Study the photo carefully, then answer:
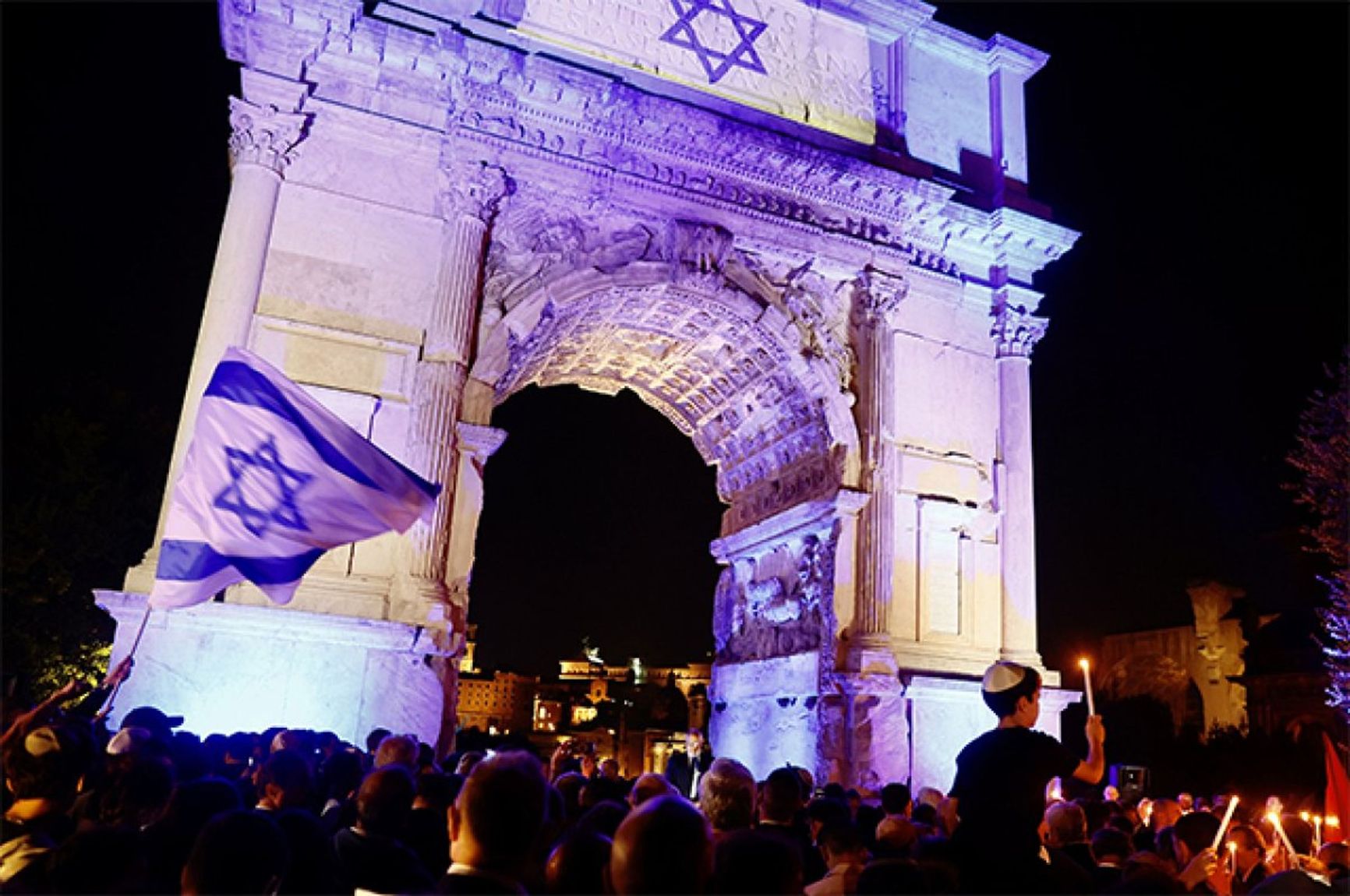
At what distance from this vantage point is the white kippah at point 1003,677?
5.02 meters

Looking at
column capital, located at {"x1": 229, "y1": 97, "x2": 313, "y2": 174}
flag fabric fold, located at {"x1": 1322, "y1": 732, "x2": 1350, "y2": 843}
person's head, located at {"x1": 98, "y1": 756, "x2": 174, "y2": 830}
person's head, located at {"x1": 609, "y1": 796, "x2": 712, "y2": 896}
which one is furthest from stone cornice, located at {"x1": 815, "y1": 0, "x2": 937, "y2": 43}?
person's head, located at {"x1": 609, "y1": 796, "x2": 712, "y2": 896}

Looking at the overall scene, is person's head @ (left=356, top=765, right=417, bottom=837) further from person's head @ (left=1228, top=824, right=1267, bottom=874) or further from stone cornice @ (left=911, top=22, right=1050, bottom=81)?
stone cornice @ (left=911, top=22, right=1050, bottom=81)

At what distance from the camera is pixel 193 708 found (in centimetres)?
1113

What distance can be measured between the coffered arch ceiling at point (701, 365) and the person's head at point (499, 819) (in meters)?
10.9

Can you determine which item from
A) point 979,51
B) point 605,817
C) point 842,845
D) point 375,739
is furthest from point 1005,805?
point 979,51

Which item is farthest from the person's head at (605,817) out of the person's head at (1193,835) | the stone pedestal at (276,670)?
the stone pedestal at (276,670)

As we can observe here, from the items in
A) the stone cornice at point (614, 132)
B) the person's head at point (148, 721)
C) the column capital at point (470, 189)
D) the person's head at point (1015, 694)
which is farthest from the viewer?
the column capital at point (470, 189)

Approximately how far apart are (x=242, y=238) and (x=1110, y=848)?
Answer: 11.6 m

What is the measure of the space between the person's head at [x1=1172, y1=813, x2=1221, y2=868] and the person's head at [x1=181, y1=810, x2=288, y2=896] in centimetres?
520

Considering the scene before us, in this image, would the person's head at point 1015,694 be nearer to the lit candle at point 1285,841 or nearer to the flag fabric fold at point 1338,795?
the lit candle at point 1285,841

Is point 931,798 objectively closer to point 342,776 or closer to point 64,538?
point 342,776

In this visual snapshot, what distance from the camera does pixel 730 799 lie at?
4410 millimetres

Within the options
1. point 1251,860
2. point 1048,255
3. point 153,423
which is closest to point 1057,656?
point 1048,255

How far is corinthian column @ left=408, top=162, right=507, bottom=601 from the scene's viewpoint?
1234 cm
